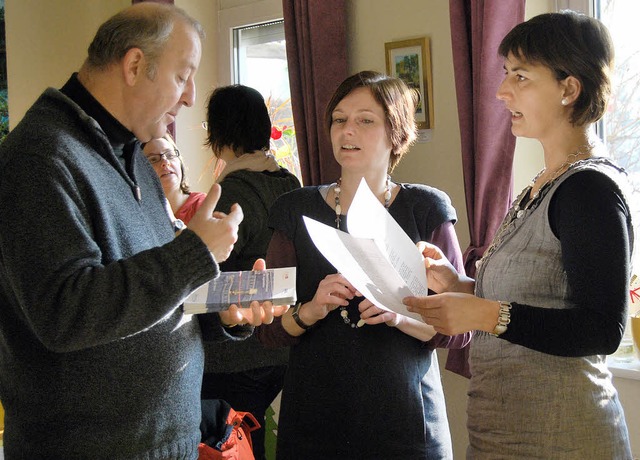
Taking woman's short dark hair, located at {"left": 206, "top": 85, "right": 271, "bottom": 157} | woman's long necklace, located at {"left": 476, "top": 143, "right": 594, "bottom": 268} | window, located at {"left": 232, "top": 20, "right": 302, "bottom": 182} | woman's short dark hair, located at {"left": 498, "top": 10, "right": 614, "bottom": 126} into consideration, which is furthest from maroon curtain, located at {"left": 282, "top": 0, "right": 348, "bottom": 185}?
woman's short dark hair, located at {"left": 498, "top": 10, "right": 614, "bottom": 126}

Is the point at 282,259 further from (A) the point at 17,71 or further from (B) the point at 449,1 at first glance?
(A) the point at 17,71

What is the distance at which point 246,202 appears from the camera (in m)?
2.50

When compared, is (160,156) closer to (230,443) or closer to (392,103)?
(392,103)

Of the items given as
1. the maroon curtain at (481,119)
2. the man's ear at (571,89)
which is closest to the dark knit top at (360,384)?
the man's ear at (571,89)

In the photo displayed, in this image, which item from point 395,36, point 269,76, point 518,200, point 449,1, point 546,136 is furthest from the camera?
point 269,76

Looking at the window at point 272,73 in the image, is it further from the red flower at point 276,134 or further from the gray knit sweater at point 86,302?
the gray knit sweater at point 86,302

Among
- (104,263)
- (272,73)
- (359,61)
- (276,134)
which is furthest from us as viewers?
(272,73)

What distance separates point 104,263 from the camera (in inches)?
51.6

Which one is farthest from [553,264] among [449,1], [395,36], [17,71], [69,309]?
[17,71]

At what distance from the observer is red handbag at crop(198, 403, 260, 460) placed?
1.93 meters

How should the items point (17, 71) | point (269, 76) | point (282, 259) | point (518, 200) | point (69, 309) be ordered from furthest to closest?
point (17, 71)
point (269, 76)
point (282, 259)
point (518, 200)
point (69, 309)

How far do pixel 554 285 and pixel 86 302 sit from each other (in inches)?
35.3

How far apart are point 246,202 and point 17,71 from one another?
3.10 metres

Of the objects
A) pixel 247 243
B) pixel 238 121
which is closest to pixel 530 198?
pixel 247 243
